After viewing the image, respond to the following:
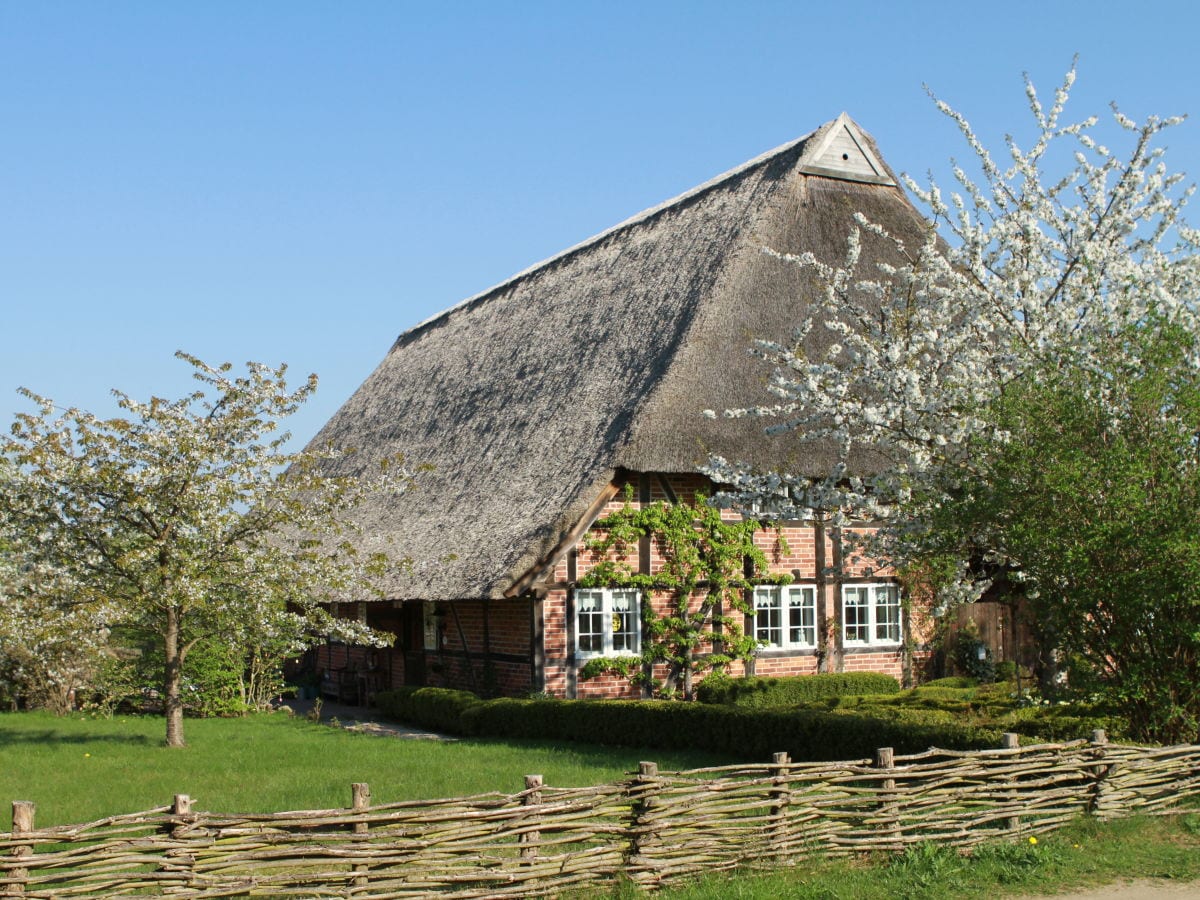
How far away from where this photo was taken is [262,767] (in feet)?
43.5

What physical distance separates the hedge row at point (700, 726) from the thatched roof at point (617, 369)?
1.66 meters

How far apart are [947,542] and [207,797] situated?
23.4 feet

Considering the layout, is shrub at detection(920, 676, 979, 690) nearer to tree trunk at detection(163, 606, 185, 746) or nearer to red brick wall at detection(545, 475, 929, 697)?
red brick wall at detection(545, 475, 929, 697)

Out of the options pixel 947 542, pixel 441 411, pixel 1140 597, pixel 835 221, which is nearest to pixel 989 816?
pixel 1140 597

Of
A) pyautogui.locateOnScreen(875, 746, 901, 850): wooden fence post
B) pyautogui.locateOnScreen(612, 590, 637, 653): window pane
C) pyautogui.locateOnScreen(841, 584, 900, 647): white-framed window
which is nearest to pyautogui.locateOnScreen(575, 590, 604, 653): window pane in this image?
pyautogui.locateOnScreen(612, 590, 637, 653): window pane

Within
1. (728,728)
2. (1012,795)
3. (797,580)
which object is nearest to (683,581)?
(797,580)

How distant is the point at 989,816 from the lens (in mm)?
8633

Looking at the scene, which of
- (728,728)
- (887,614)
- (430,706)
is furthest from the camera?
(887,614)

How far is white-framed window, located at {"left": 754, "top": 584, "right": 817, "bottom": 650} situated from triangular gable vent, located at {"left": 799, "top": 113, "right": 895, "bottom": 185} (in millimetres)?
7593

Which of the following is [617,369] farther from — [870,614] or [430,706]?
[430,706]

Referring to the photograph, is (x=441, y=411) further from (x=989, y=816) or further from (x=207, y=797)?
(x=989, y=816)

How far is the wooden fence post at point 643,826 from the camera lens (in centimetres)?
757

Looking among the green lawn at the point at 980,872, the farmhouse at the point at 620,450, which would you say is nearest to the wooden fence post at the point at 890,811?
the green lawn at the point at 980,872

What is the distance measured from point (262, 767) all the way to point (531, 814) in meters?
6.84
